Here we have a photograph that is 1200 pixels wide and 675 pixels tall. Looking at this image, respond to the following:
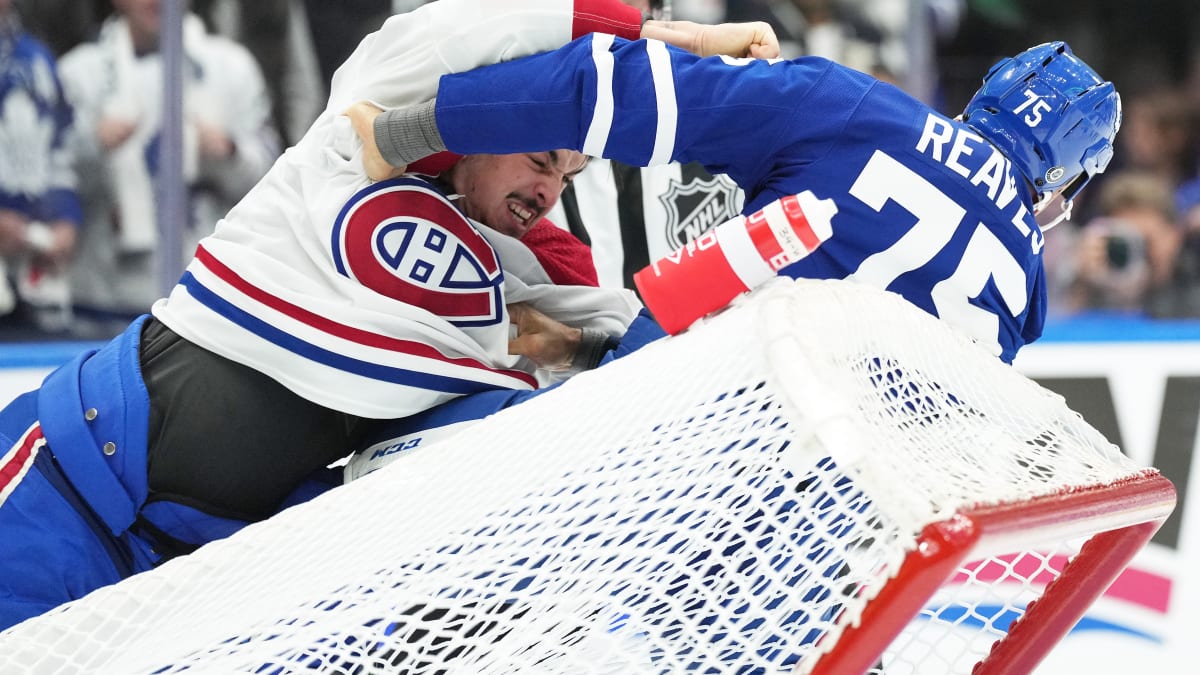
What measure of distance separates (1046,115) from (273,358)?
91cm

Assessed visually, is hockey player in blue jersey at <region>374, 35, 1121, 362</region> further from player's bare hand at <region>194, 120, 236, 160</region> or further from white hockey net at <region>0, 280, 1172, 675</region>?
player's bare hand at <region>194, 120, 236, 160</region>

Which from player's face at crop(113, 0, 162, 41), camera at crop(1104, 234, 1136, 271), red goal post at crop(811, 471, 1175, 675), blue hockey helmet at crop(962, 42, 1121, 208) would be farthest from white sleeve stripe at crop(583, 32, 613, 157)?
camera at crop(1104, 234, 1136, 271)

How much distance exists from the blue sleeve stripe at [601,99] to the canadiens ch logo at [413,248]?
21 cm

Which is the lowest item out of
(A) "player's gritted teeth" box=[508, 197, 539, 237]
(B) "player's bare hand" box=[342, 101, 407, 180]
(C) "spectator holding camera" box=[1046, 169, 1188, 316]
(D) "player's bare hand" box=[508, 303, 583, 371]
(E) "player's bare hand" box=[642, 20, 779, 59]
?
(C) "spectator holding camera" box=[1046, 169, 1188, 316]

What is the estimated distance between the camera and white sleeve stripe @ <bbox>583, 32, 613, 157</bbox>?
4.26 ft

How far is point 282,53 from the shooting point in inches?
120

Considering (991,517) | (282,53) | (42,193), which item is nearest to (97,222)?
(42,193)

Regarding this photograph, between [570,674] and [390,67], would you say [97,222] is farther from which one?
[570,674]

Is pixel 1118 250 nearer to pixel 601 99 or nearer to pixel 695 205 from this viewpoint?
pixel 695 205

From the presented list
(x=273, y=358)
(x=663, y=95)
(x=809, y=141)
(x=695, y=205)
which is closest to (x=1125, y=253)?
(x=695, y=205)

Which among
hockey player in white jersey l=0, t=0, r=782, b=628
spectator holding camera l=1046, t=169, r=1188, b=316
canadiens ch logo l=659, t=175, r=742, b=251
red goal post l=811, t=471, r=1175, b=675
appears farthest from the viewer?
spectator holding camera l=1046, t=169, r=1188, b=316

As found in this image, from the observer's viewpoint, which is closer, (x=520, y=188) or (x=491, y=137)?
(x=491, y=137)

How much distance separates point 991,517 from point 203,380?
91 centimetres

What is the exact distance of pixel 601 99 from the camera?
4.27 ft
